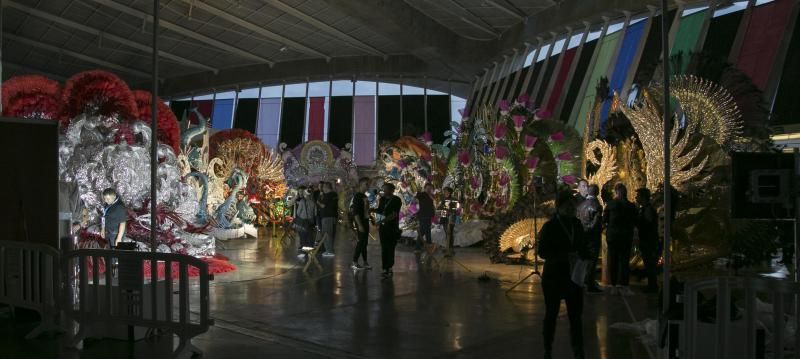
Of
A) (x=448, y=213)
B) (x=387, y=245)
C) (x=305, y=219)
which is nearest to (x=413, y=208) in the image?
(x=448, y=213)

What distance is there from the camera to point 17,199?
7.32m

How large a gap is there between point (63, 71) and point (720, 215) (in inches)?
1380

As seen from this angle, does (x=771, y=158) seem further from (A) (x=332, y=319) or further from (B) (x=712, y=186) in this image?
(B) (x=712, y=186)

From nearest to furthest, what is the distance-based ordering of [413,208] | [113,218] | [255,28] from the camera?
[113,218], [413,208], [255,28]

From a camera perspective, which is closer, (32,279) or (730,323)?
(730,323)

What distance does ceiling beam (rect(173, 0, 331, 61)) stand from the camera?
2611 centimetres

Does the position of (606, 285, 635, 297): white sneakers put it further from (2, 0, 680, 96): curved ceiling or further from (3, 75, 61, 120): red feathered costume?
(2, 0, 680, 96): curved ceiling

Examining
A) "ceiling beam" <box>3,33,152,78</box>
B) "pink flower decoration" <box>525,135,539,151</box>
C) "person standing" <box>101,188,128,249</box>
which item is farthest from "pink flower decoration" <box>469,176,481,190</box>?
"ceiling beam" <box>3,33,152,78</box>

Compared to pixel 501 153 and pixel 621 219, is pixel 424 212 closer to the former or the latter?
pixel 501 153

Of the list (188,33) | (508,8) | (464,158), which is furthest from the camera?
(188,33)

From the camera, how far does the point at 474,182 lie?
1638cm

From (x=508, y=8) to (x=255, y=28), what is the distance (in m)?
9.06

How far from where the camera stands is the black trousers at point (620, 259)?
891 cm

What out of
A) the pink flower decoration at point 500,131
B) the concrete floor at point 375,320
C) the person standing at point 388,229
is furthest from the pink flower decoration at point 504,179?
the person standing at point 388,229
